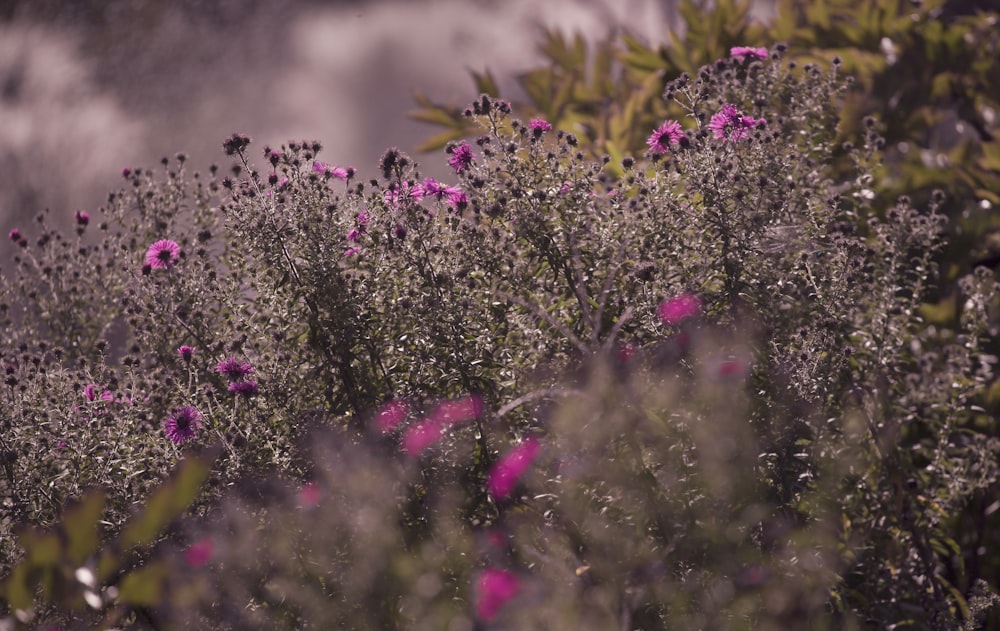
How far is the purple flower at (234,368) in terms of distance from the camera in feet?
4.02

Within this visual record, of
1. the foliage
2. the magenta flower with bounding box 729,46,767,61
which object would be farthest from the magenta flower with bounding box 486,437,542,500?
the magenta flower with bounding box 729,46,767,61

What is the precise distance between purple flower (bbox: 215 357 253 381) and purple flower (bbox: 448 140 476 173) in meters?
0.42

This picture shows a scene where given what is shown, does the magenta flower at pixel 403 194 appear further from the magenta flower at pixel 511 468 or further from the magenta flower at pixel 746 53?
the magenta flower at pixel 746 53

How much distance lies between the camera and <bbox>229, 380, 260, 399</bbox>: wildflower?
3.99ft

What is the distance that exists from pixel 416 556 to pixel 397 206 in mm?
521

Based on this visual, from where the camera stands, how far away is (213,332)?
1478 mm

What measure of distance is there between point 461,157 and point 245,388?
455 millimetres

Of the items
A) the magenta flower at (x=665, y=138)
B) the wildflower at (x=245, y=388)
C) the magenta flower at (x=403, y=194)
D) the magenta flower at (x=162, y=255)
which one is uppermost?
the magenta flower at (x=162, y=255)

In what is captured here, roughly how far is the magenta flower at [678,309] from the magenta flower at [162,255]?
81cm

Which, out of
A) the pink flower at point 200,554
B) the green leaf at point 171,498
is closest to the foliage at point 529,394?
the pink flower at point 200,554

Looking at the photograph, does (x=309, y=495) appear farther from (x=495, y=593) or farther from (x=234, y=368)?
(x=495, y=593)

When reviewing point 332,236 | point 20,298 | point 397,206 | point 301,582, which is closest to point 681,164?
point 397,206

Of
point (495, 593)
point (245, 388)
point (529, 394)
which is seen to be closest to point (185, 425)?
point (245, 388)

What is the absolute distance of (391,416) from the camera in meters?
1.23
